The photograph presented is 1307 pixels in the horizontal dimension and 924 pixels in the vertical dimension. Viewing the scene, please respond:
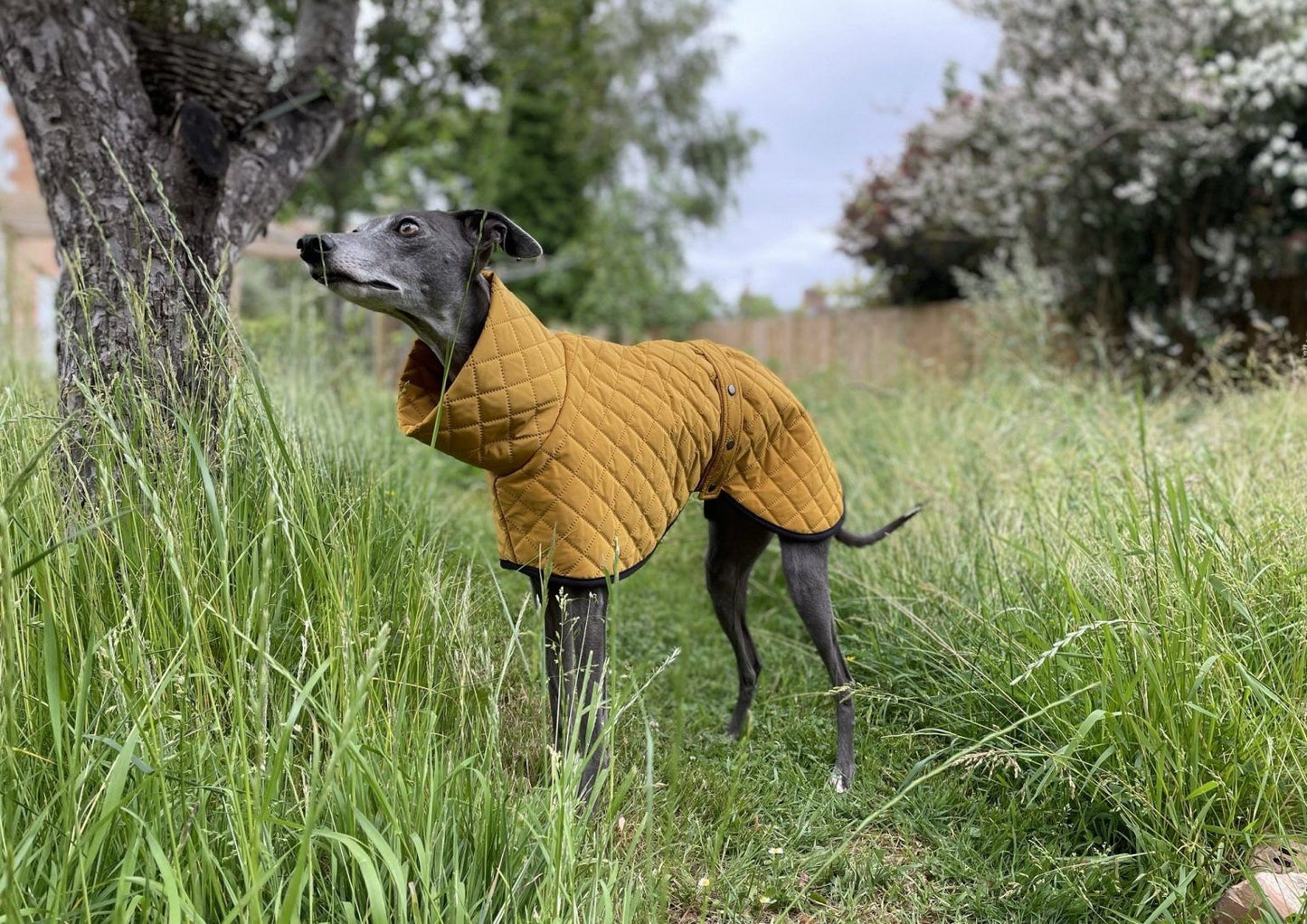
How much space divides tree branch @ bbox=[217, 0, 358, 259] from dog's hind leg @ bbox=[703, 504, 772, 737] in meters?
1.93

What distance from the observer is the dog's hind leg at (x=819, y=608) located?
2.61m

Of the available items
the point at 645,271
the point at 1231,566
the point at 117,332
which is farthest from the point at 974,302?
the point at 645,271

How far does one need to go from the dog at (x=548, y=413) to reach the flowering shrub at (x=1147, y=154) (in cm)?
544

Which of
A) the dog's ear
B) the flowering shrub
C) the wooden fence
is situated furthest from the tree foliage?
the dog's ear

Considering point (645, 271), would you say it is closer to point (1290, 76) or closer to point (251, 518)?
point (1290, 76)

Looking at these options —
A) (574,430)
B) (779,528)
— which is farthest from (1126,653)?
(574,430)

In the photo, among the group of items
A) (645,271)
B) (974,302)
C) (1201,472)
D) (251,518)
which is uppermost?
(645,271)

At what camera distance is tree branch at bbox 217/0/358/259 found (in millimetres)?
3082

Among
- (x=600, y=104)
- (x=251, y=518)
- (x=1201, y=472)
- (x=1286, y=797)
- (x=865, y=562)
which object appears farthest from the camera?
(x=600, y=104)

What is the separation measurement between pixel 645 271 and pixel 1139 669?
14.3 meters

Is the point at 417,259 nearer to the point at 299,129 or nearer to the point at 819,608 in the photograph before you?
the point at 819,608

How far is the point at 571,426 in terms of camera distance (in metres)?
2.18

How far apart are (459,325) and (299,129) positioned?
1751 mm

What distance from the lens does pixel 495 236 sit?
2252mm
